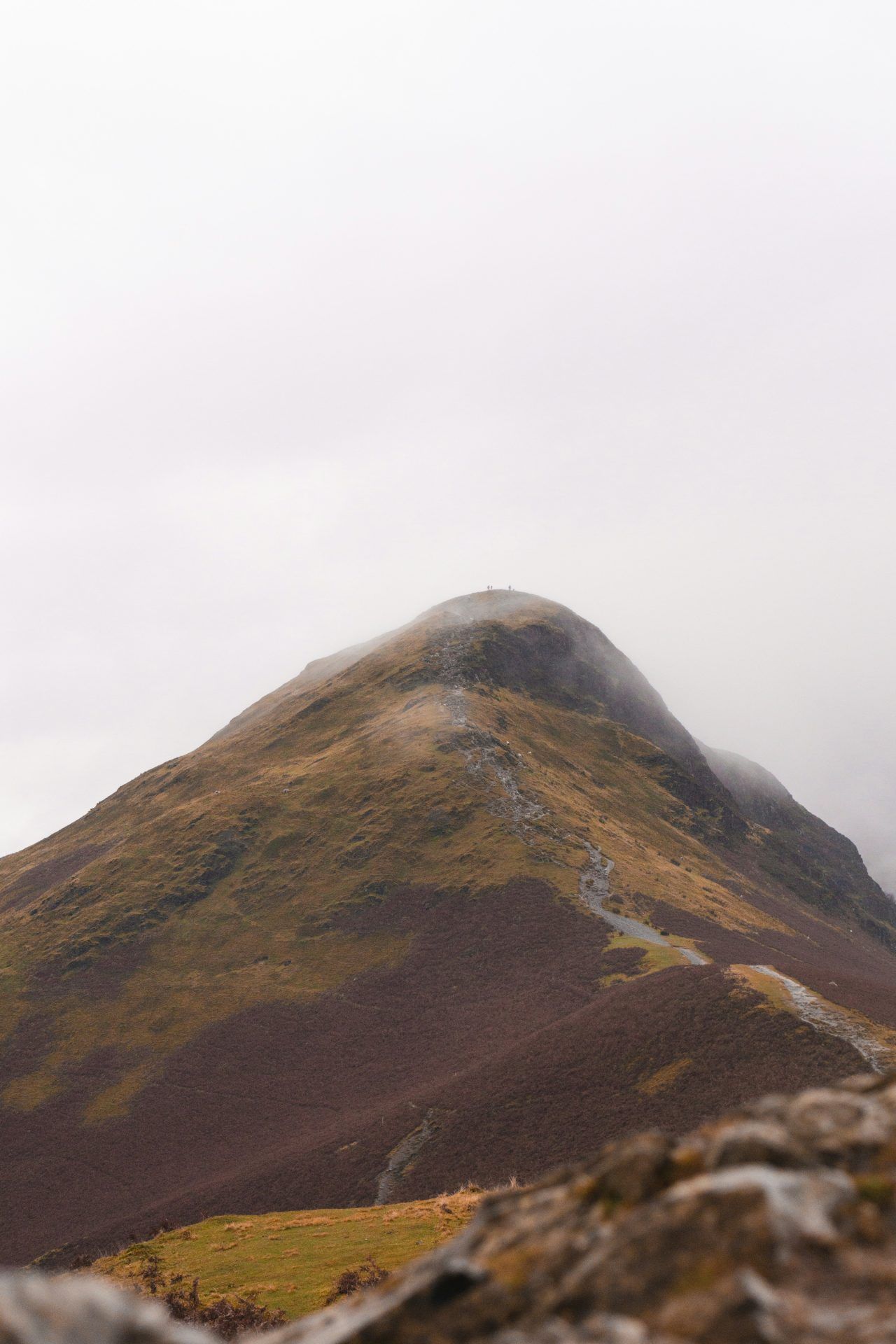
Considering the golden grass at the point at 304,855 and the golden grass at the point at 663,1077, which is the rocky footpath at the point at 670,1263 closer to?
the golden grass at the point at 663,1077

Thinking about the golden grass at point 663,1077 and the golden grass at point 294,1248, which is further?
the golden grass at point 663,1077

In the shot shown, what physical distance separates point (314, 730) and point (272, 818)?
33.9 meters

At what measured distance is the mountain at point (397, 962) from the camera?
59469 mm

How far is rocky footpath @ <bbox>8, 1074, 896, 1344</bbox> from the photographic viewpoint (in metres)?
4.62

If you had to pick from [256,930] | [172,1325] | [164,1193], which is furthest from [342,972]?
[172,1325]

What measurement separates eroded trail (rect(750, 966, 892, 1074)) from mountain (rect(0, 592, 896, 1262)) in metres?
0.28

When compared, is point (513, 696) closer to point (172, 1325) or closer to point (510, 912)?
point (510, 912)

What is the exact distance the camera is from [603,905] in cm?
11056

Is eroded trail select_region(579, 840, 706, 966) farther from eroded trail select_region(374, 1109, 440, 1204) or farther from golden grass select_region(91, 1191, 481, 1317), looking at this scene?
golden grass select_region(91, 1191, 481, 1317)

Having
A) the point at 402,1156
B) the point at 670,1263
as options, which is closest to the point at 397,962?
the point at 402,1156

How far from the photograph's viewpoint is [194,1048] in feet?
315

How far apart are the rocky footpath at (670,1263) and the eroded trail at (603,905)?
297ft

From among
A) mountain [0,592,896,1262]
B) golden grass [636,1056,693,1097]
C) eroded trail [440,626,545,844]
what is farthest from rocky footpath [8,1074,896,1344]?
eroded trail [440,626,545,844]

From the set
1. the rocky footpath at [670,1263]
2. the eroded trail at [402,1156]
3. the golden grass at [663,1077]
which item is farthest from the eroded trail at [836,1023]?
the rocky footpath at [670,1263]
